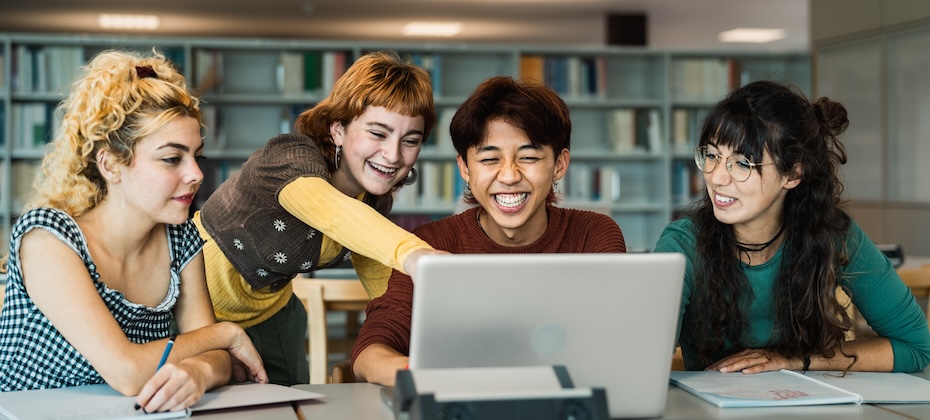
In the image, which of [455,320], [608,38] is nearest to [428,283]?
[455,320]

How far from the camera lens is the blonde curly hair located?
1.48m

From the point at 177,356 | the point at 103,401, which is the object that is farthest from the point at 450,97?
the point at 103,401

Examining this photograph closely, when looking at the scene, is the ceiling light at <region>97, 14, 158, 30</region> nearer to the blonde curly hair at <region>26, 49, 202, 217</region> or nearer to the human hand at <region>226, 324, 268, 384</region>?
the blonde curly hair at <region>26, 49, 202, 217</region>

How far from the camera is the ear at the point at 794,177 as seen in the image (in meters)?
1.71

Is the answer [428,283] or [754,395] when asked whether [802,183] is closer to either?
[754,395]

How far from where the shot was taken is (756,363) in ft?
5.18

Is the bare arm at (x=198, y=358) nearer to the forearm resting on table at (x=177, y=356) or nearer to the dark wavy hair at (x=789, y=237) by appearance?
the forearm resting on table at (x=177, y=356)

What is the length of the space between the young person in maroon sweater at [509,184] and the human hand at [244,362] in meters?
0.21

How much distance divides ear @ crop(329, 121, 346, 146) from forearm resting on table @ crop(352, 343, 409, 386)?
54cm

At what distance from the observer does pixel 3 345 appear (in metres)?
1.44

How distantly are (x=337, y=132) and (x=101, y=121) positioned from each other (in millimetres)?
558

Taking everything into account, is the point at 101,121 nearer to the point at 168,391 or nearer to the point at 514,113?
Answer: the point at 168,391

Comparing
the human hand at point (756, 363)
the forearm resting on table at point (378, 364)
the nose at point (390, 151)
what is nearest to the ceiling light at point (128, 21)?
the nose at point (390, 151)

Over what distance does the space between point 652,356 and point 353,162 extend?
0.90 m
